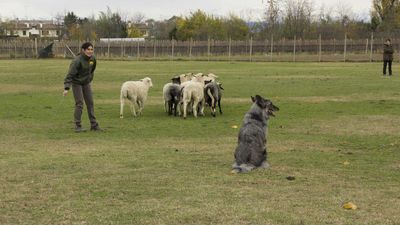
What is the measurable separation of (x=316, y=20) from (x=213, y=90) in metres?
78.2

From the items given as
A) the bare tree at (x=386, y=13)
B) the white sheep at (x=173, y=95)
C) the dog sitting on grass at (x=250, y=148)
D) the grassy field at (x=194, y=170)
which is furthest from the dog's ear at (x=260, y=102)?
the bare tree at (x=386, y=13)

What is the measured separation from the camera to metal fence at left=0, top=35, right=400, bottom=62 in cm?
6612

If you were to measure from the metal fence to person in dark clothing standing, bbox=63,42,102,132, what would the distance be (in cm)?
4929

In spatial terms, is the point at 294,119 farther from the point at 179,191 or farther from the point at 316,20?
the point at 316,20

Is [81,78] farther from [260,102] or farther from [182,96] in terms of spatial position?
[260,102]

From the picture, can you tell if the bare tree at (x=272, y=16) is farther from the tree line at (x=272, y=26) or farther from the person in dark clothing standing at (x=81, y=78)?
the person in dark clothing standing at (x=81, y=78)

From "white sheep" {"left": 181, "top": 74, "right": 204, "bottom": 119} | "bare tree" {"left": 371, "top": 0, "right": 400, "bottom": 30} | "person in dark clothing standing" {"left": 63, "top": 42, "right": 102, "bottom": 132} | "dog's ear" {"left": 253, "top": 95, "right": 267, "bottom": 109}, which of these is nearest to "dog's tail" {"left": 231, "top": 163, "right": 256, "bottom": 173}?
"dog's ear" {"left": 253, "top": 95, "right": 267, "bottom": 109}

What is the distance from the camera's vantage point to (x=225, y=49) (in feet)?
237

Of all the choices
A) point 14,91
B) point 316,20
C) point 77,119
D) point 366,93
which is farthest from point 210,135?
point 316,20

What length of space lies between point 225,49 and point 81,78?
5835 cm

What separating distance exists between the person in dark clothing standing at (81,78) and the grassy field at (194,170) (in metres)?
0.62

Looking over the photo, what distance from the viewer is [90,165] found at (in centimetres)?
1022

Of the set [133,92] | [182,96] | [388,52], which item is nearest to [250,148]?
[182,96]

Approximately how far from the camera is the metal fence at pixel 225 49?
217ft
